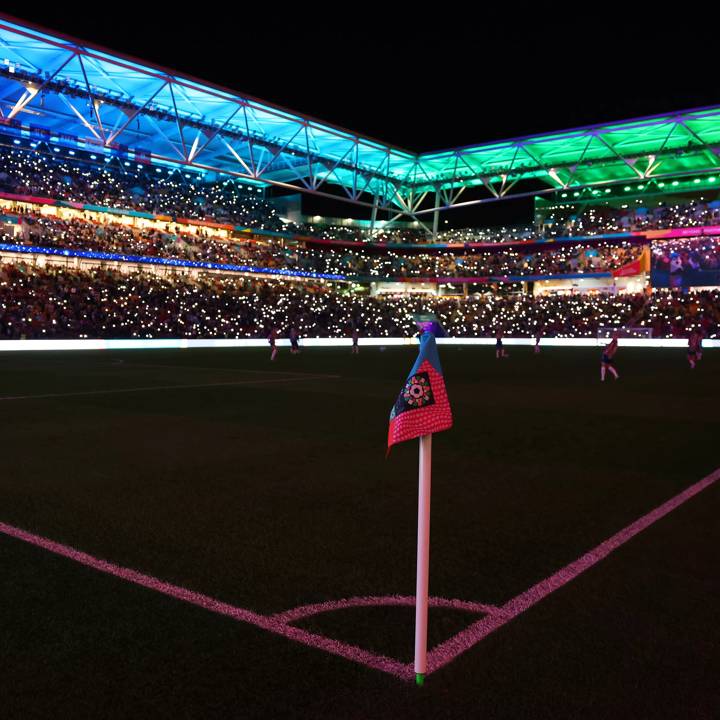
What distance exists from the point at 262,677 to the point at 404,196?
62.4 m

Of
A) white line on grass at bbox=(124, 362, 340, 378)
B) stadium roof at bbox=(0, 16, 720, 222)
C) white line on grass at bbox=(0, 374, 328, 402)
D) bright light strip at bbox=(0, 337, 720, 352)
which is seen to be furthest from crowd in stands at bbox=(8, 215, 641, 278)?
white line on grass at bbox=(0, 374, 328, 402)

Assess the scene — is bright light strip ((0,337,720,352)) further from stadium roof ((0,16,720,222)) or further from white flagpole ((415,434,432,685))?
white flagpole ((415,434,432,685))

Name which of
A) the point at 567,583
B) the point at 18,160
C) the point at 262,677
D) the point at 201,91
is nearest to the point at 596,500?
the point at 567,583

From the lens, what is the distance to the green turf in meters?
2.98

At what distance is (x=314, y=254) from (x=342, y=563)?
63926mm

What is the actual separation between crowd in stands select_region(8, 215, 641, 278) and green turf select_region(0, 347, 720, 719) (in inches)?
1658

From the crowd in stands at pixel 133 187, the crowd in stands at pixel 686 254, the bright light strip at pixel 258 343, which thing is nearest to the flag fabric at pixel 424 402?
the bright light strip at pixel 258 343

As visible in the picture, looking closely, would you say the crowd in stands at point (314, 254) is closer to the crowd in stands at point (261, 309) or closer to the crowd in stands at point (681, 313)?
the crowd in stands at point (261, 309)

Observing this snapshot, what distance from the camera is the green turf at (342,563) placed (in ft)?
9.77

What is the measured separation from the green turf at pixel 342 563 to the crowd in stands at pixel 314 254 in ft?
138

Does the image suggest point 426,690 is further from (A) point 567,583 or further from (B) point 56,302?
(B) point 56,302

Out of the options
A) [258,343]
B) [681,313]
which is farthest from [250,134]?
[681,313]

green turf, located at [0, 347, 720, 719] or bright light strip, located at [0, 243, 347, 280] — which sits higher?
bright light strip, located at [0, 243, 347, 280]

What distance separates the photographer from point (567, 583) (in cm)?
422
